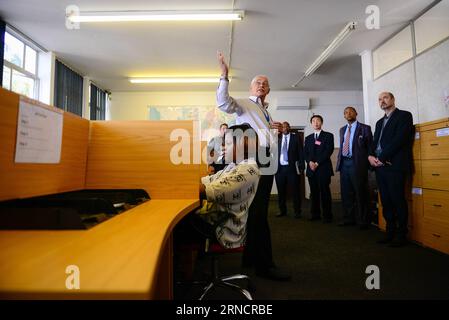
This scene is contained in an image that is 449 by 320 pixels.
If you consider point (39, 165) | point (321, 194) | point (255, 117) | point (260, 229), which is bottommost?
point (260, 229)

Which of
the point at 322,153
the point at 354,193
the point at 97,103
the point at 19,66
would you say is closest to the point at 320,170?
the point at 322,153

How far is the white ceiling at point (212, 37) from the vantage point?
10.00ft

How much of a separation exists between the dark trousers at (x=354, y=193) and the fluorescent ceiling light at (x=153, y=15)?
7.98 ft

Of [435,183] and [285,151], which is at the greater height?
[285,151]

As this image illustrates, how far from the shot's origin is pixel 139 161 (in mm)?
1230

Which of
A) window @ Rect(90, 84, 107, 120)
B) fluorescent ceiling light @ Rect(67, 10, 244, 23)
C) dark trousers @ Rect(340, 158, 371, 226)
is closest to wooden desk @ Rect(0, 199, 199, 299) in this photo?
fluorescent ceiling light @ Rect(67, 10, 244, 23)

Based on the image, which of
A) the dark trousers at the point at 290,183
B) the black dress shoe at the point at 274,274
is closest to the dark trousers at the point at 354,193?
the dark trousers at the point at 290,183

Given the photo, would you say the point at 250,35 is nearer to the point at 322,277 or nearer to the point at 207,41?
the point at 207,41

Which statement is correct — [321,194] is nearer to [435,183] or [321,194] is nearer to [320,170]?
[320,170]

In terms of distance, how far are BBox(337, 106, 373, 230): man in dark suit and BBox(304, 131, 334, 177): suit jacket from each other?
22 cm

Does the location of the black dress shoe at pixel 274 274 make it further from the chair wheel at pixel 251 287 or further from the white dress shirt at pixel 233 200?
the white dress shirt at pixel 233 200

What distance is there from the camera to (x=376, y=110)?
411cm

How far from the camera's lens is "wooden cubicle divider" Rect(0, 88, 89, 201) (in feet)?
2.48

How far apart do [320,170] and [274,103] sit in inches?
125
